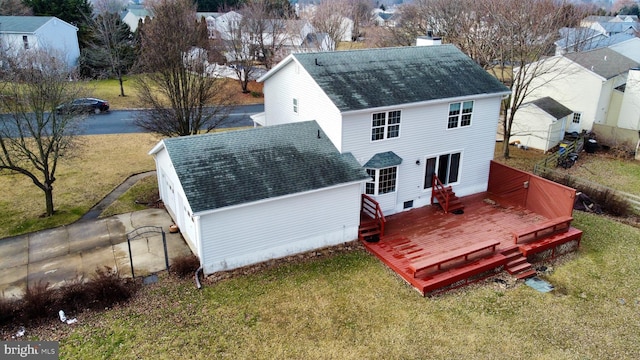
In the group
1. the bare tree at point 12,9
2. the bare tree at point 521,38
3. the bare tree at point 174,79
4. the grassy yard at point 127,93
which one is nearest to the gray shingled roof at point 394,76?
the bare tree at point 521,38

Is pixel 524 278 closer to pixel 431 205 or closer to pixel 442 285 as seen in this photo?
pixel 442 285

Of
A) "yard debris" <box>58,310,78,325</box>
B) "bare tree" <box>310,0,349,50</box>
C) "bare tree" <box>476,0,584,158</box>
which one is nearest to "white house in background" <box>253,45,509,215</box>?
"bare tree" <box>476,0,584,158</box>

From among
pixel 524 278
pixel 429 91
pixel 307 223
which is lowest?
pixel 524 278

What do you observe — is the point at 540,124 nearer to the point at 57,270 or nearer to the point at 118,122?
the point at 57,270

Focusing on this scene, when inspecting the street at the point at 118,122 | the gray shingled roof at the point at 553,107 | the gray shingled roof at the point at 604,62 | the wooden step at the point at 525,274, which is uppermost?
the gray shingled roof at the point at 604,62

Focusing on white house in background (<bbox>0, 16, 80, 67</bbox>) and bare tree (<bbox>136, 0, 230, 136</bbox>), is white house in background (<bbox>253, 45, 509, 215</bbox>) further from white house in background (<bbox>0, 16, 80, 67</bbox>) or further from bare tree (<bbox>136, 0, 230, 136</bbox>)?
white house in background (<bbox>0, 16, 80, 67</bbox>)

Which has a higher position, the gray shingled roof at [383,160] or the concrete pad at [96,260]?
the gray shingled roof at [383,160]

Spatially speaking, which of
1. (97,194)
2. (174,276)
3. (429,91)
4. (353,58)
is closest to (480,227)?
(429,91)

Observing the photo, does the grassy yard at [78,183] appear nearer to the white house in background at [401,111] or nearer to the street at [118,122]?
the street at [118,122]
